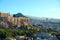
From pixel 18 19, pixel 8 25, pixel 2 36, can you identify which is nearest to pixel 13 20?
pixel 18 19

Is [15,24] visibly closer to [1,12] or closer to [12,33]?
[1,12]

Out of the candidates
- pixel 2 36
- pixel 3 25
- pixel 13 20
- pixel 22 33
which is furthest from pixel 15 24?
pixel 2 36

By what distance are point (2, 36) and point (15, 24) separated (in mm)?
4583

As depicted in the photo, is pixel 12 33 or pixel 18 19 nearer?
pixel 12 33

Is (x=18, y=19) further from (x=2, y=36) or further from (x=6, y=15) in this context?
(x=2, y=36)

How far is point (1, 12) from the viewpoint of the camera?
1487cm

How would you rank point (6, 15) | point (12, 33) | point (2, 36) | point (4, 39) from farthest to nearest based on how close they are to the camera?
1. point (6, 15)
2. point (12, 33)
3. point (2, 36)
4. point (4, 39)

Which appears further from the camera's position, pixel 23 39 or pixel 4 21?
pixel 4 21

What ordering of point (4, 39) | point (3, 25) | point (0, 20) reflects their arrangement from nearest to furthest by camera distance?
1. point (4, 39)
2. point (3, 25)
3. point (0, 20)

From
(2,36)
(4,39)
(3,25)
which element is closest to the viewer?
(4,39)

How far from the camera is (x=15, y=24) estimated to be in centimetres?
1412

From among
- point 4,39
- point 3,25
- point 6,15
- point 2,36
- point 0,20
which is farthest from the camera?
point 6,15

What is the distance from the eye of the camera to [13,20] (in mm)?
14539

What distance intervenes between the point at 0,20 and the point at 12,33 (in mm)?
3369
